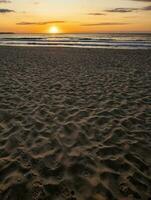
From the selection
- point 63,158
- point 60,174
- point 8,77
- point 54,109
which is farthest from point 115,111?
point 8,77

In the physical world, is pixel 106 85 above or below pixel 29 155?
below

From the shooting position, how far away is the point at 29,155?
189 inches

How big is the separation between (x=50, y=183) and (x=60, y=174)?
317 millimetres

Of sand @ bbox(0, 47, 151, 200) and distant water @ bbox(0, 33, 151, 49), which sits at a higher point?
sand @ bbox(0, 47, 151, 200)

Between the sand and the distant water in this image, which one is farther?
the distant water

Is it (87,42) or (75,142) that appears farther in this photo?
(87,42)

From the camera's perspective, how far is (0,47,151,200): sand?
3.95 metres

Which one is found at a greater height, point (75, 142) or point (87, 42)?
point (75, 142)

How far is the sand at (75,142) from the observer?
3947 millimetres

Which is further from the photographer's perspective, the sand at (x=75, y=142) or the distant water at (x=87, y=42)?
the distant water at (x=87, y=42)

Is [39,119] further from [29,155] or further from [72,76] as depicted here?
[72,76]

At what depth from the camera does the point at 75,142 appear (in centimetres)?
535

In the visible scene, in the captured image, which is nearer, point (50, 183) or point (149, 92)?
point (50, 183)

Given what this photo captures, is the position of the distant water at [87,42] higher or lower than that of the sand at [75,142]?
lower
